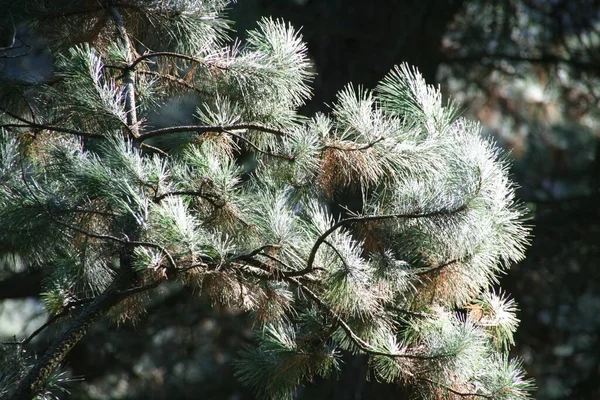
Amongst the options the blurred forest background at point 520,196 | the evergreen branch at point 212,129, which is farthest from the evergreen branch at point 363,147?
the blurred forest background at point 520,196

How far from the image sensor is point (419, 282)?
2463mm

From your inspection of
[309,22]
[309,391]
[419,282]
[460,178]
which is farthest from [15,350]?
[309,391]

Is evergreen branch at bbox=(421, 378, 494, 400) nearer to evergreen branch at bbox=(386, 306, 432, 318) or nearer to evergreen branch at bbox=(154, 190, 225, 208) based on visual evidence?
evergreen branch at bbox=(386, 306, 432, 318)

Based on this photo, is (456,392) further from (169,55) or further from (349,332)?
(169,55)

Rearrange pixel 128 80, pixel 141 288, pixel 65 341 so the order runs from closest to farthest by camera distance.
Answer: pixel 141 288
pixel 65 341
pixel 128 80

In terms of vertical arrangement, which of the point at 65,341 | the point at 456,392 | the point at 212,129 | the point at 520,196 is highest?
the point at 520,196

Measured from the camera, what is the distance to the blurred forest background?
513 centimetres

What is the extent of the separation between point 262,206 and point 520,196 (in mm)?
3656

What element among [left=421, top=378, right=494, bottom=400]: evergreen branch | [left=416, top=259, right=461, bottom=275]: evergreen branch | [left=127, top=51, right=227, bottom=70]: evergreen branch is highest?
[left=127, top=51, right=227, bottom=70]: evergreen branch

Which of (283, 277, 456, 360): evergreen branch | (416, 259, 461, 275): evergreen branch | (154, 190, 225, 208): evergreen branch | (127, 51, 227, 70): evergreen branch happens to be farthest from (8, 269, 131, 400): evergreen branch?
(416, 259, 461, 275): evergreen branch

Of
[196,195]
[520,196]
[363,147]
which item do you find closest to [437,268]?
[363,147]

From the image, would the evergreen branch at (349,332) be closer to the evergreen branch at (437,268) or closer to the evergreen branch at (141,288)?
the evergreen branch at (437,268)

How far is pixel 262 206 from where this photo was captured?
2541 millimetres

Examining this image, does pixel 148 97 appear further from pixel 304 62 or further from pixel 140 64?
pixel 304 62
